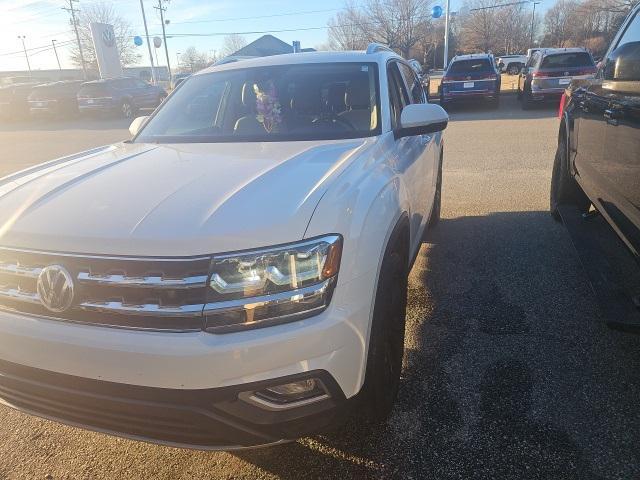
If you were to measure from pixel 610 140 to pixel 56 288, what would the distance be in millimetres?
3253

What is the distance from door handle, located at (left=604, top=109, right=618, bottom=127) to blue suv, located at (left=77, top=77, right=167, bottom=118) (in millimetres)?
20552

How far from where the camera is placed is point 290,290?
1.76 meters

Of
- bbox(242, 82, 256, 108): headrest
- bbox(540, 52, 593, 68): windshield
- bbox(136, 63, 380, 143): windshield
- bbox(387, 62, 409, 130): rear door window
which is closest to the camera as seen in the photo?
bbox(136, 63, 380, 143): windshield

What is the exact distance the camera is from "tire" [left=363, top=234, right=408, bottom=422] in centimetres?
207

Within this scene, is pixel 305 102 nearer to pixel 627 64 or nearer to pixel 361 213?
pixel 361 213

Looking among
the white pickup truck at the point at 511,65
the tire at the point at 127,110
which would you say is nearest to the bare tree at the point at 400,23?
the white pickup truck at the point at 511,65

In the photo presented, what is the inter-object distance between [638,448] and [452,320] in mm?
1376

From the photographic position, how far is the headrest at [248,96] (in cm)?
343

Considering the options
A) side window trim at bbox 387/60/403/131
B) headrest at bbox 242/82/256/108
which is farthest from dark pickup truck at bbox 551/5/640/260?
headrest at bbox 242/82/256/108

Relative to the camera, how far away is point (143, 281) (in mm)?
1759

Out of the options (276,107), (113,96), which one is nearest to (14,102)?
(113,96)

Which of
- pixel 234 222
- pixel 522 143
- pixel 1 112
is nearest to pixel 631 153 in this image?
pixel 234 222

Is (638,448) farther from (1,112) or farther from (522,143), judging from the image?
(1,112)

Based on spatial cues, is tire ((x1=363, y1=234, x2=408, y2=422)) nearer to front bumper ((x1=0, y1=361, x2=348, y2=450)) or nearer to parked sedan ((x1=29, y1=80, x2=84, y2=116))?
front bumper ((x1=0, y1=361, x2=348, y2=450))
